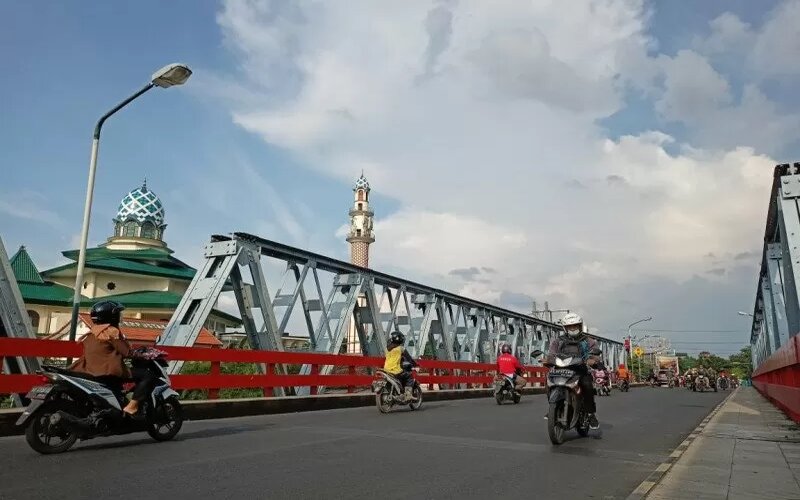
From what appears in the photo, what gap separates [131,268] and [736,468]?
1679 inches

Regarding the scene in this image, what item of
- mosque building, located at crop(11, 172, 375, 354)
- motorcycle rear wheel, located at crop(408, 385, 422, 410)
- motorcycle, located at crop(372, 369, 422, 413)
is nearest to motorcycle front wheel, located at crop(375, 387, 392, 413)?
motorcycle, located at crop(372, 369, 422, 413)

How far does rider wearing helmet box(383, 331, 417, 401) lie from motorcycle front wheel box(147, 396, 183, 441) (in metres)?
5.47

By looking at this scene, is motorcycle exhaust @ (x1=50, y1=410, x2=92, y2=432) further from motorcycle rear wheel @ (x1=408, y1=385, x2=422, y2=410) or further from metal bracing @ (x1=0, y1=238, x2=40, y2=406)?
motorcycle rear wheel @ (x1=408, y1=385, x2=422, y2=410)

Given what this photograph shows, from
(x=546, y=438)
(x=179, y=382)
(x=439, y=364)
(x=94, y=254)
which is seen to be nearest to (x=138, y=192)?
(x=94, y=254)

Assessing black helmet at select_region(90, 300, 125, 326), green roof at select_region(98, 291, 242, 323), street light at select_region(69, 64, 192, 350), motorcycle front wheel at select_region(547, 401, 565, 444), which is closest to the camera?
black helmet at select_region(90, 300, 125, 326)

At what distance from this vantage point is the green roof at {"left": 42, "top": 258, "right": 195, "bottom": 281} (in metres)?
41.7

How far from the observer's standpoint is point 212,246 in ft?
40.2

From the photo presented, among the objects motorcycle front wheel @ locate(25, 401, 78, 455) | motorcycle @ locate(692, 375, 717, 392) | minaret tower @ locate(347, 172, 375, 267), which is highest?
minaret tower @ locate(347, 172, 375, 267)

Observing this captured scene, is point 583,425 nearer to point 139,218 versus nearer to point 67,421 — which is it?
point 67,421

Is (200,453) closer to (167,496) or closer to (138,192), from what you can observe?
(167,496)

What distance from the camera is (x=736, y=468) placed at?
5.65 metres

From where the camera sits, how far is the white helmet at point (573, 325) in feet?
25.6

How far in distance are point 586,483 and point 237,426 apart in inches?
204

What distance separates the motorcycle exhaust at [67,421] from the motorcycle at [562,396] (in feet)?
15.7
